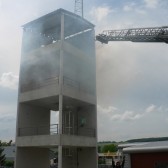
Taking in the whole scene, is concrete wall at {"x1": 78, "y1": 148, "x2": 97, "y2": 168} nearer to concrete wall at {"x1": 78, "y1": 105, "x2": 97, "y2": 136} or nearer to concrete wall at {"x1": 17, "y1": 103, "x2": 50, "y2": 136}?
concrete wall at {"x1": 78, "y1": 105, "x2": 97, "y2": 136}

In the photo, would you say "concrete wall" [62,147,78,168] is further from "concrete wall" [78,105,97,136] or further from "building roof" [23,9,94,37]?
"building roof" [23,9,94,37]

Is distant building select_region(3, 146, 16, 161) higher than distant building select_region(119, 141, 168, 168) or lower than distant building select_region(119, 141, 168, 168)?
higher

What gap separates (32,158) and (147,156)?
8.51m

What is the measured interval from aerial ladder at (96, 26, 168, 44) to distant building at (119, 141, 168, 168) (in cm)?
1275

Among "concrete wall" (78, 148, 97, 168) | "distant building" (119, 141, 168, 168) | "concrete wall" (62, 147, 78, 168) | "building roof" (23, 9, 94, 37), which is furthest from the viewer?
"concrete wall" (62, 147, 78, 168)

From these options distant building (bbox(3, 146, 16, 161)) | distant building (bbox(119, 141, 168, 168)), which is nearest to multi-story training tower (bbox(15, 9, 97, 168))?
distant building (bbox(119, 141, 168, 168))

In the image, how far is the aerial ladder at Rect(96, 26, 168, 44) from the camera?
30500 millimetres

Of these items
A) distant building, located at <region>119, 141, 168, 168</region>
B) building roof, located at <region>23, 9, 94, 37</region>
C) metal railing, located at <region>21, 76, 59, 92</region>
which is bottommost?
distant building, located at <region>119, 141, 168, 168</region>

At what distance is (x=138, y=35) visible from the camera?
3247 cm

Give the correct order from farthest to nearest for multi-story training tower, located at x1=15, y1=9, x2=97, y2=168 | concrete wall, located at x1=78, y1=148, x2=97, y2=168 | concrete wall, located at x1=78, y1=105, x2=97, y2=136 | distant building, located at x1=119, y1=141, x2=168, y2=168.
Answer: concrete wall, located at x1=78, y1=105, x2=97, y2=136
concrete wall, located at x1=78, y1=148, x2=97, y2=168
multi-story training tower, located at x1=15, y1=9, x2=97, y2=168
distant building, located at x1=119, y1=141, x2=168, y2=168

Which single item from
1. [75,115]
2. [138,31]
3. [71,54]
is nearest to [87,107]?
[75,115]

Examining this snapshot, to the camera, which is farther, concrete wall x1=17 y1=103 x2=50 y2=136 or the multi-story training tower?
concrete wall x1=17 y1=103 x2=50 y2=136

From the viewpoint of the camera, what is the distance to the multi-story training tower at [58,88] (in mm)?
22534

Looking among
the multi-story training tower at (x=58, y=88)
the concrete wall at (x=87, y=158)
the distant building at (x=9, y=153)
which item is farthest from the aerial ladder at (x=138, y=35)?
the distant building at (x=9, y=153)
